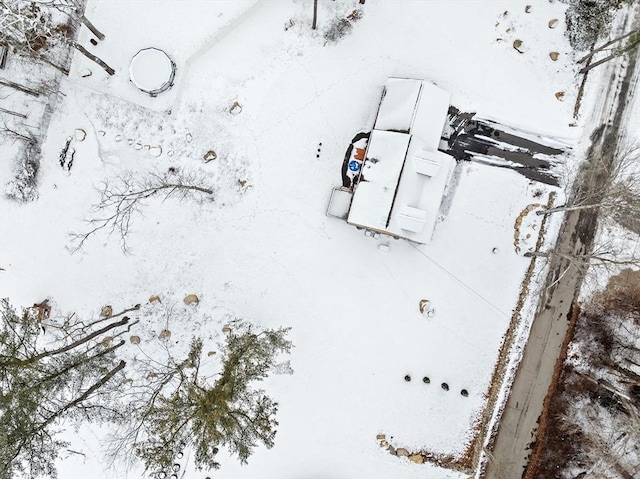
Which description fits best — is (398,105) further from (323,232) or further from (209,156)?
(209,156)

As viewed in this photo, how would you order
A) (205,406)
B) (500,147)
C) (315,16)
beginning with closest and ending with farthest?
1. (205,406)
2. (315,16)
3. (500,147)

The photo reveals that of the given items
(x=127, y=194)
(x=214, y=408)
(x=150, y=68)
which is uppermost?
(x=150, y=68)

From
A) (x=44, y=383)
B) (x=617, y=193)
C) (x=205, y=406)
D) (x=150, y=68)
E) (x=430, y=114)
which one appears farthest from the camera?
(x=150, y=68)

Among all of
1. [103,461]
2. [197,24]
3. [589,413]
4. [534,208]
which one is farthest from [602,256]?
[103,461]

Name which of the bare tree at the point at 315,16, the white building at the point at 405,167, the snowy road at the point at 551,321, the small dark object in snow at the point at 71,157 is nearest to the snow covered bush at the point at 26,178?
the small dark object in snow at the point at 71,157

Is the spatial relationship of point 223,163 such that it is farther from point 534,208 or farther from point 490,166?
point 534,208

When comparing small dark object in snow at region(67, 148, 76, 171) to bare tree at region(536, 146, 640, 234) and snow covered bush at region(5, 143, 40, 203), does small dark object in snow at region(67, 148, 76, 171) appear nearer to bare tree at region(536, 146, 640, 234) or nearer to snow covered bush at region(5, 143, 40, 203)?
snow covered bush at region(5, 143, 40, 203)

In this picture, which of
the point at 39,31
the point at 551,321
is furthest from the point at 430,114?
the point at 39,31
